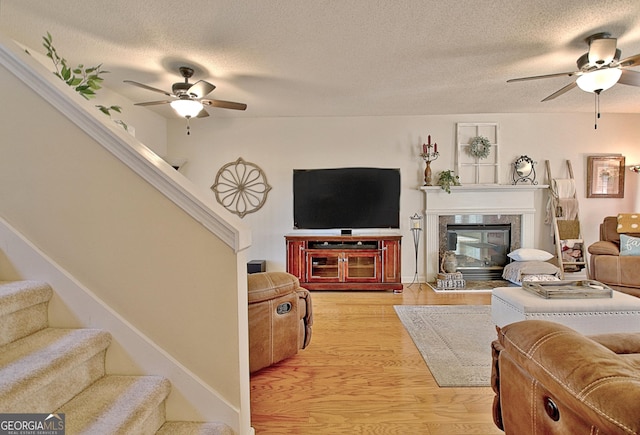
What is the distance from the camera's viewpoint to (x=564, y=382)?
2.80 ft

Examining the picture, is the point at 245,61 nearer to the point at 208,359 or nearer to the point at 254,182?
the point at 254,182

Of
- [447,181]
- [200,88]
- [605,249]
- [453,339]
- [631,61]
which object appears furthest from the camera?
[447,181]

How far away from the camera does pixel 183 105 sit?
3010mm

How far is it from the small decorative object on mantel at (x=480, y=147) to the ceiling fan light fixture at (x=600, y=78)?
81.8 inches

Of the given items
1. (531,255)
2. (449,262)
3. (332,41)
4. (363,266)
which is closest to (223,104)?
(332,41)

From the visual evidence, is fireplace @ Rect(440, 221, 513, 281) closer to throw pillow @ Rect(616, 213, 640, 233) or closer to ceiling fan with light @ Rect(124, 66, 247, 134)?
throw pillow @ Rect(616, 213, 640, 233)

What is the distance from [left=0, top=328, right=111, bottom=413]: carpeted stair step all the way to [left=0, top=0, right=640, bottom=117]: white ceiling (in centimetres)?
202

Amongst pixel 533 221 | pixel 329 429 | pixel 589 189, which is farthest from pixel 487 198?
pixel 329 429

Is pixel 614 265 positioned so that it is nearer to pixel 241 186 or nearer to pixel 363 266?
pixel 363 266

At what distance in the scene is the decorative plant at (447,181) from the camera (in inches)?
175

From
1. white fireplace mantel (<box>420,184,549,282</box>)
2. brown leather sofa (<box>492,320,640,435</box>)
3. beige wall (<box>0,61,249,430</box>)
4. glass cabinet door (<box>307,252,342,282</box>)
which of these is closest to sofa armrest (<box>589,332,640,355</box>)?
brown leather sofa (<box>492,320,640,435</box>)

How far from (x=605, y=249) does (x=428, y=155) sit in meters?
2.32

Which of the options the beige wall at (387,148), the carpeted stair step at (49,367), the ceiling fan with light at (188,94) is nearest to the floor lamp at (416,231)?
the beige wall at (387,148)

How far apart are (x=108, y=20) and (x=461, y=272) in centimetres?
487
